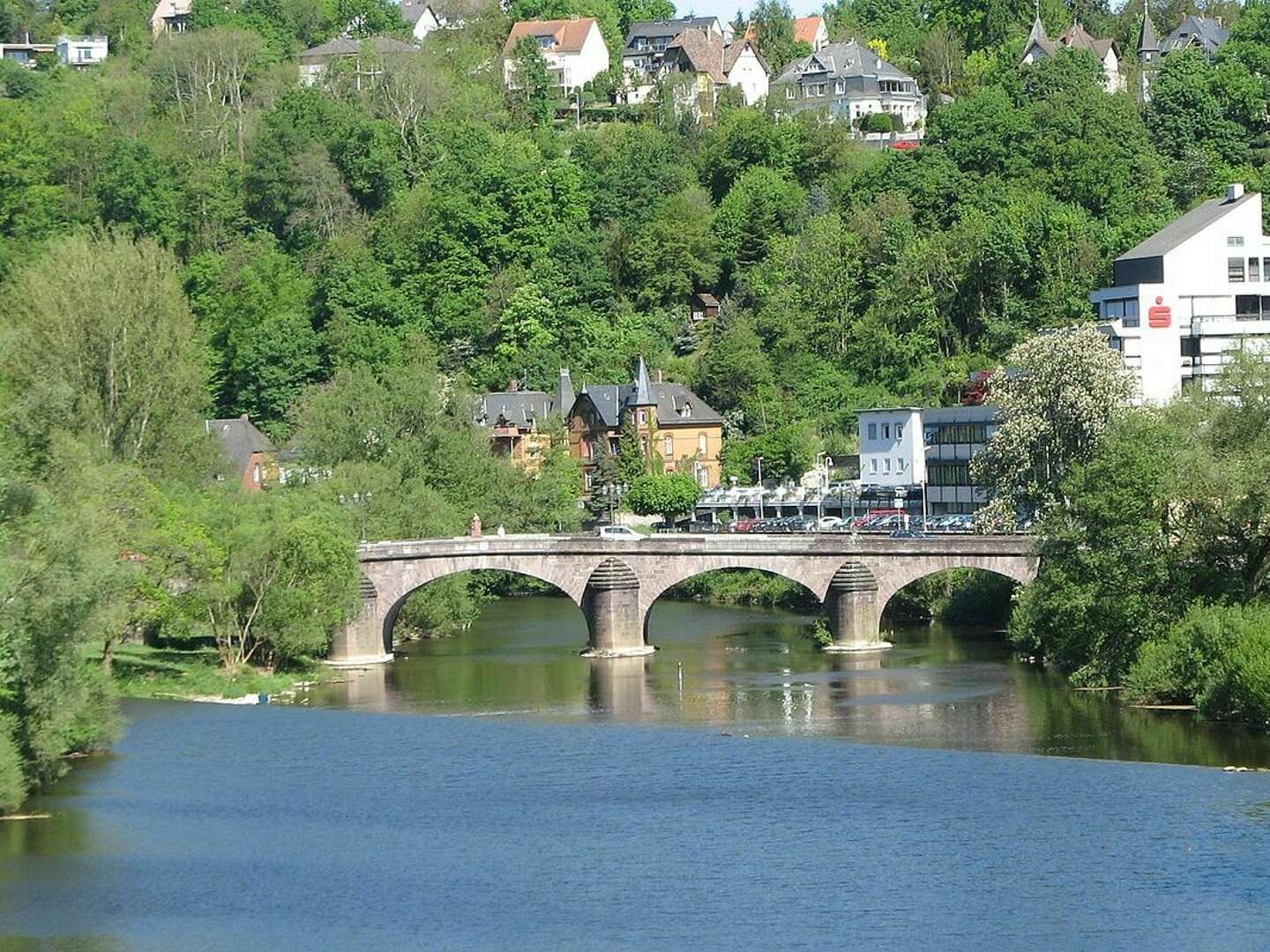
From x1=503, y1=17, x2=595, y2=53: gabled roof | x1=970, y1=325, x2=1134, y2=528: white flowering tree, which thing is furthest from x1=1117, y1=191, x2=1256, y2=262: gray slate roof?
x1=503, y1=17, x2=595, y2=53: gabled roof

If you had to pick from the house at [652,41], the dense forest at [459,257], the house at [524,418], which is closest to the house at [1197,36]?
the dense forest at [459,257]

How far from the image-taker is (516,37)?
192 metres

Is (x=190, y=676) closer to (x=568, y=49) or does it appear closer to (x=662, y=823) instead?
(x=662, y=823)

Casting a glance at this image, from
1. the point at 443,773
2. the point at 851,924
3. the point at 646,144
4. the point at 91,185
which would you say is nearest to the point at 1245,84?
the point at 646,144

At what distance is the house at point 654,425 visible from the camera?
135 meters

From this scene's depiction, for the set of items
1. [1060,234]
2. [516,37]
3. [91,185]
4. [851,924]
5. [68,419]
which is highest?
[516,37]

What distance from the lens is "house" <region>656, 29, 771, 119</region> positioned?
188 metres

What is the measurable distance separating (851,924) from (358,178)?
122 m

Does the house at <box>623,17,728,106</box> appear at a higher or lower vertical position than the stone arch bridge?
higher

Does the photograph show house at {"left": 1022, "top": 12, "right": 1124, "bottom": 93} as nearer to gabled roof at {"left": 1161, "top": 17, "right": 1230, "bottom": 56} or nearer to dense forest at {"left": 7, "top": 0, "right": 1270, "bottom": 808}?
dense forest at {"left": 7, "top": 0, "right": 1270, "bottom": 808}

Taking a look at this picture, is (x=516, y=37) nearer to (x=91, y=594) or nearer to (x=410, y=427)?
(x=410, y=427)

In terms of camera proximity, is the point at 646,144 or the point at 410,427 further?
the point at 646,144

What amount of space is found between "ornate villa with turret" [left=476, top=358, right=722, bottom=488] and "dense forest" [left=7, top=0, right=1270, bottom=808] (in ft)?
8.54

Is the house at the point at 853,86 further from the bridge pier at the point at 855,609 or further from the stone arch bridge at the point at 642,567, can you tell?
the bridge pier at the point at 855,609
